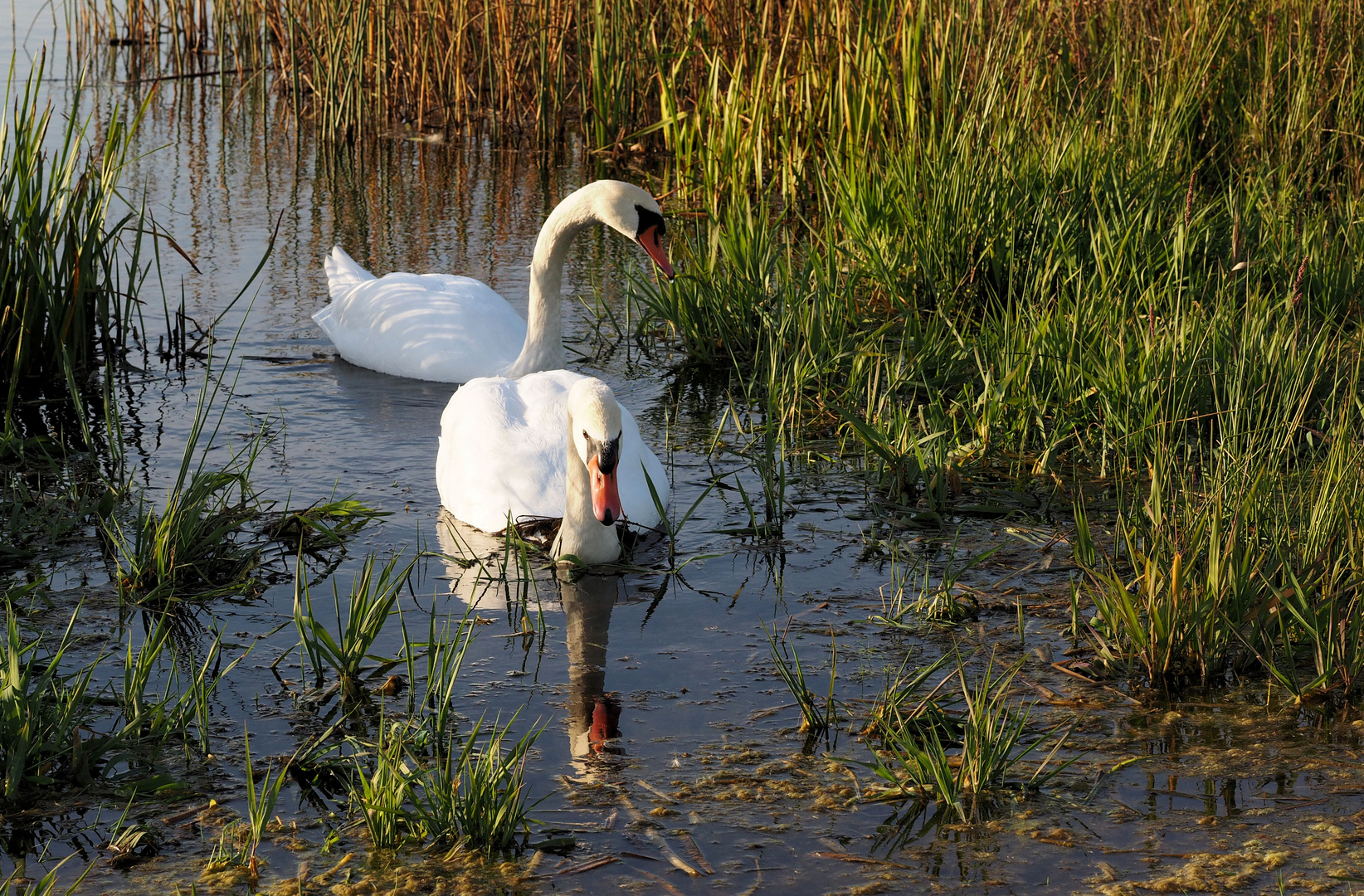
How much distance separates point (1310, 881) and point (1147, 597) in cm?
89

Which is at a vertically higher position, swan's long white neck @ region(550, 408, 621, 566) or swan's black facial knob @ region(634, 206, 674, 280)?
swan's black facial knob @ region(634, 206, 674, 280)

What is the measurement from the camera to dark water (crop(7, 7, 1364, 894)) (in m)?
3.07

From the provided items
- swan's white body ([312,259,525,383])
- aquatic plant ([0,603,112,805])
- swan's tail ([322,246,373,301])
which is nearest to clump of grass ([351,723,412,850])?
aquatic plant ([0,603,112,805])

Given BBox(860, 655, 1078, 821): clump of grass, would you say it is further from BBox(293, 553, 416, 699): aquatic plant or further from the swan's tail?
the swan's tail

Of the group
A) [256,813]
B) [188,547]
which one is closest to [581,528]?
[188,547]

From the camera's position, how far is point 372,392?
21.8ft

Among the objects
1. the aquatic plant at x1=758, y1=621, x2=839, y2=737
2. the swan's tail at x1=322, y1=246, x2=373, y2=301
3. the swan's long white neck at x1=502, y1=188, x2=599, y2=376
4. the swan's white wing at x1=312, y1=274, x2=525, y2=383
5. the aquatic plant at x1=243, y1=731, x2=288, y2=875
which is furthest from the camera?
the swan's tail at x1=322, y1=246, x2=373, y2=301

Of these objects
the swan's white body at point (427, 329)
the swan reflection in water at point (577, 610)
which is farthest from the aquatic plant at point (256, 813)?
the swan's white body at point (427, 329)

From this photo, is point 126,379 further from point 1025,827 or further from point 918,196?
point 1025,827

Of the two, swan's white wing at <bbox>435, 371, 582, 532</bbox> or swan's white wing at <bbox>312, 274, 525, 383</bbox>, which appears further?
swan's white wing at <bbox>312, 274, 525, 383</bbox>

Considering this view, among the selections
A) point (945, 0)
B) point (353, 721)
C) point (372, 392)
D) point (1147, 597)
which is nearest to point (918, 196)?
point (945, 0)

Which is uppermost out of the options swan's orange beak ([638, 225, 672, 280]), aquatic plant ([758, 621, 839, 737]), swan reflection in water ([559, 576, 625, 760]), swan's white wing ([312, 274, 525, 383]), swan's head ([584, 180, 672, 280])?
swan's head ([584, 180, 672, 280])

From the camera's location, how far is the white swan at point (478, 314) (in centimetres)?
644

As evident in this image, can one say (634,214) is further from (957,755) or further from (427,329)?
(957,755)
